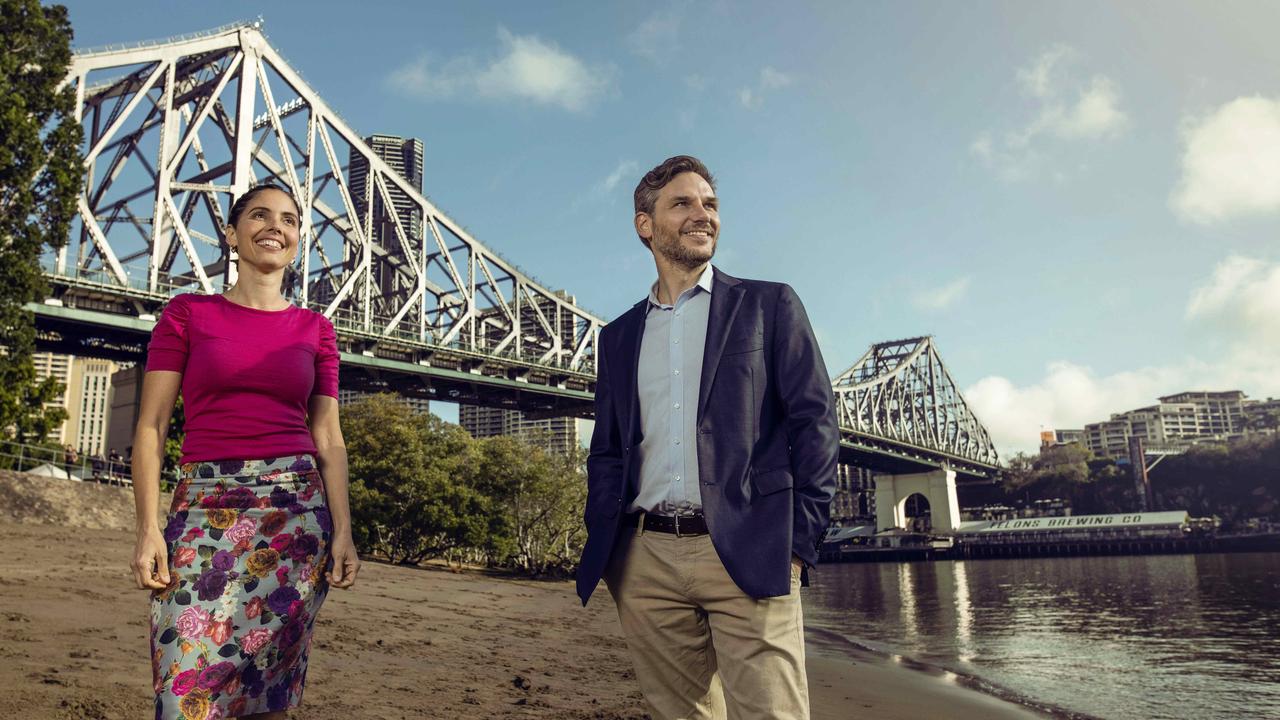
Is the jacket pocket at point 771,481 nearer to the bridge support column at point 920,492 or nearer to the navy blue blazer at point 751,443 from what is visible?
the navy blue blazer at point 751,443


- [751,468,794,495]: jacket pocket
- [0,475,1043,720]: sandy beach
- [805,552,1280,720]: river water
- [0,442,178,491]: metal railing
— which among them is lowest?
[805,552,1280,720]: river water

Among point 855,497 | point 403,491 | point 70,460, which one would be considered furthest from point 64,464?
point 855,497

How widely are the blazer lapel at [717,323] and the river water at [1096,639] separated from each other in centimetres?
921

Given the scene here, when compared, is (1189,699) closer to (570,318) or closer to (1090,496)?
(570,318)

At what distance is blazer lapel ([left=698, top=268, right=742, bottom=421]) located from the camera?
9.62 ft

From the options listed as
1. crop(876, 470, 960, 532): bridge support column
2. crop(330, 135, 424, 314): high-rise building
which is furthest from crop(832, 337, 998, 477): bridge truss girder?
crop(330, 135, 424, 314): high-rise building

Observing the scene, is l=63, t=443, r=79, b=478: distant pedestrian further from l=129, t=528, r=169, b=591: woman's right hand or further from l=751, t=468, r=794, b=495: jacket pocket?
l=751, t=468, r=794, b=495: jacket pocket

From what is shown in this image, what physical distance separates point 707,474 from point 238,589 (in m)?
1.47

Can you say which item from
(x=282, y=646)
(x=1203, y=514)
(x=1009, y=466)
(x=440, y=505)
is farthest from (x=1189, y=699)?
(x=1009, y=466)

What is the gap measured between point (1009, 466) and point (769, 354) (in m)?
110

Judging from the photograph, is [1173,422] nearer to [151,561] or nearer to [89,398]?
[89,398]

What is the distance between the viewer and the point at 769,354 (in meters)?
3.00

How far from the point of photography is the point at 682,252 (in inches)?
125

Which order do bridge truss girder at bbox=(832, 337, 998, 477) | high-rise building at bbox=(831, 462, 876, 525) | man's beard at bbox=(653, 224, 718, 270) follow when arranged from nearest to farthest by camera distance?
man's beard at bbox=(653, 224, 718, 270) < bridge truss girder at bbox=(832, 337, 998, 477) < high-rise building at bbox=(831, 462, 876, 525)
